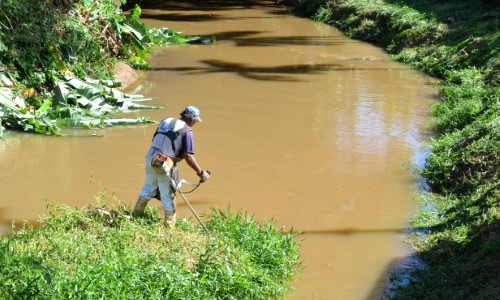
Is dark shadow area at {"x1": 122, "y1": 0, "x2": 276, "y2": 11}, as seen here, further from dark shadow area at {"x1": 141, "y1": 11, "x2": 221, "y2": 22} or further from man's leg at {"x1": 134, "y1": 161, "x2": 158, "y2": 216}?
man's leg at {"x1": 134, "y1": 161, "x2": 158, "y2": 216}

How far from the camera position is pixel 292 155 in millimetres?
10844

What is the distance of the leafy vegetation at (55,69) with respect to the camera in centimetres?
1188

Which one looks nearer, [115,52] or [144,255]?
[144,255]

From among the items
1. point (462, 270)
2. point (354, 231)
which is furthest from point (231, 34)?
point (462, 270)

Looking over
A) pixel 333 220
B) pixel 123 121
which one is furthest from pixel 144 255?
pixel 123 121

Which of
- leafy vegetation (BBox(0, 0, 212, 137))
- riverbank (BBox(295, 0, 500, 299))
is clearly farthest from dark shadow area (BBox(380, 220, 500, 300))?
leafy vegetation (BBox(0, 0, 212, 137))

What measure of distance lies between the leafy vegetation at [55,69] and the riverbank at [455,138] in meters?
4.70

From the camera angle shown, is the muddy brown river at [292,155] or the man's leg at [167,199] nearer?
the man's leg at [167,199]

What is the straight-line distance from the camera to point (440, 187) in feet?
31.4

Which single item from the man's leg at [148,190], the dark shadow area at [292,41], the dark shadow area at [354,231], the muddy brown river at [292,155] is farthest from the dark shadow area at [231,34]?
the man's leg at [148,190]

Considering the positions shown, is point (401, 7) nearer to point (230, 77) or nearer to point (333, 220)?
point (230, 77)

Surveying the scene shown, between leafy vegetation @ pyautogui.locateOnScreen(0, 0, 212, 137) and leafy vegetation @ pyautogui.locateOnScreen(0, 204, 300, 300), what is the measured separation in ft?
14.8

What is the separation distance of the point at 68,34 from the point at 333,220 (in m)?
7.21

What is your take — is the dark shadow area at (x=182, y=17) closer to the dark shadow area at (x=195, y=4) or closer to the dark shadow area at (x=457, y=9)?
the dark shadow area at (x=195, y=4)
